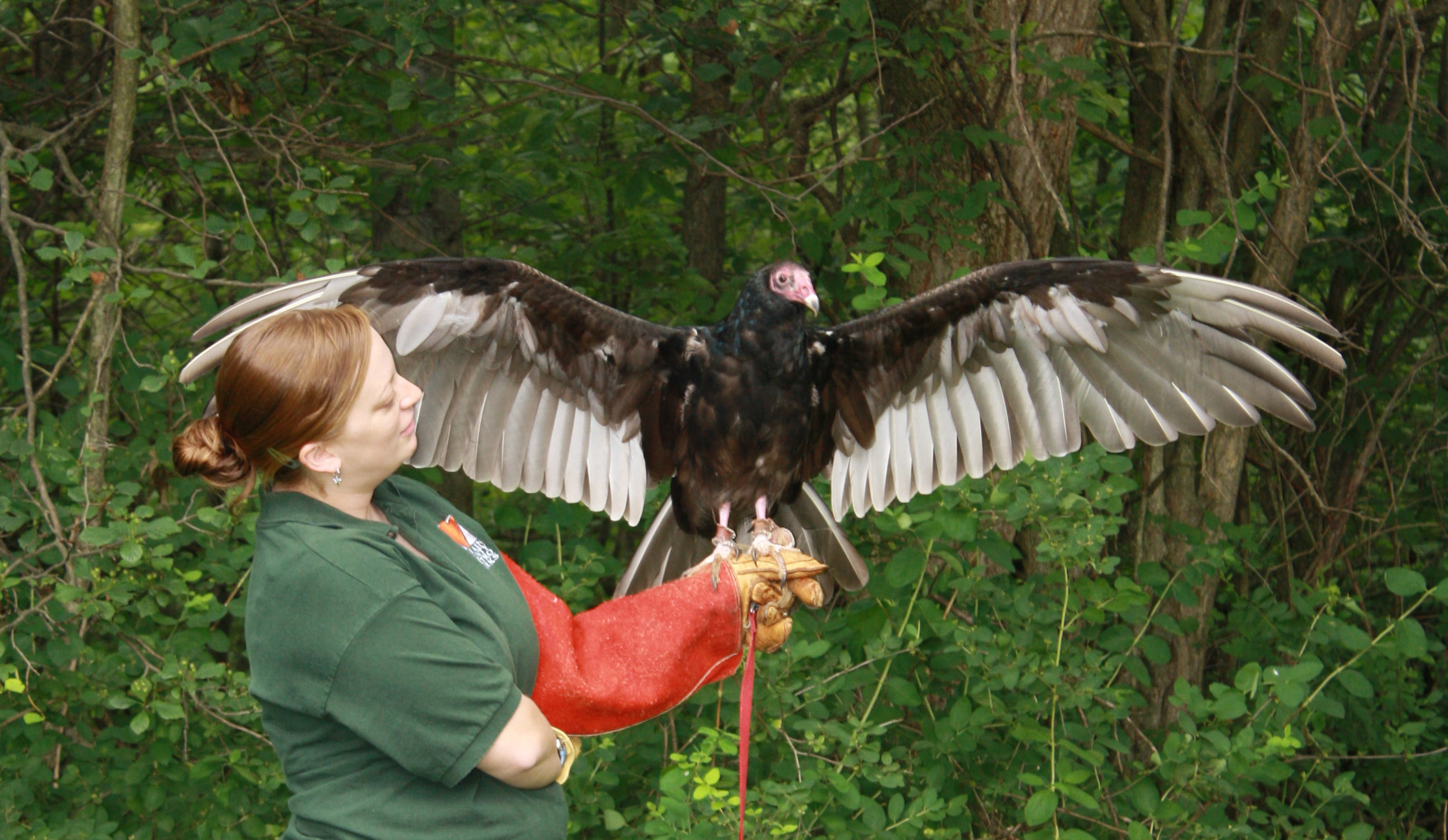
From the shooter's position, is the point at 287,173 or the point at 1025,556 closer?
the point at 287,173

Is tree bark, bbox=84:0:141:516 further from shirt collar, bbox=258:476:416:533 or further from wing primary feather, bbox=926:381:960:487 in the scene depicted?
wing primary feather, bbox=926:381:960:487

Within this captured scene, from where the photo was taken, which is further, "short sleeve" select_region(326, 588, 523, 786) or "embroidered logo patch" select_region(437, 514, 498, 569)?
"embroidered logo patch" select_region(437, 514, 498, 569)

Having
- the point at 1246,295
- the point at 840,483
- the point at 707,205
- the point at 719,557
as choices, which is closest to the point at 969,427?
the point at 840,483

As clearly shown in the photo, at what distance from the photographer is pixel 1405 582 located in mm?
2730

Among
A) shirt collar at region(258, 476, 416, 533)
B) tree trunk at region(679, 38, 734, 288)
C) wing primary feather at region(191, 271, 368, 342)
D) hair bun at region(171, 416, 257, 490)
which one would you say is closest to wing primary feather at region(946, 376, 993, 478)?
wing primary feather at region(191, 271, 368, 342)

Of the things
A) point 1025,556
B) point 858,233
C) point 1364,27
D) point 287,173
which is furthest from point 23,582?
point 1364,27

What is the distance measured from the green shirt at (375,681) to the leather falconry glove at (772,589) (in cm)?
51

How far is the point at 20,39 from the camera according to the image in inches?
133

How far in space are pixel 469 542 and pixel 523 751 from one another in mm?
342

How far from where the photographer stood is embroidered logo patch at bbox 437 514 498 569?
1542mm

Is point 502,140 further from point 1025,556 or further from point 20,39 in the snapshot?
point 1025,556

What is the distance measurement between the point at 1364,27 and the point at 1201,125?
2.51 feet

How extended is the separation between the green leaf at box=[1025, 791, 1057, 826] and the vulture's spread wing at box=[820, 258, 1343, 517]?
75 cm

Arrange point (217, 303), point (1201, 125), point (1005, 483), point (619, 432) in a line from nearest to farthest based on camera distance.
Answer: point (1005, 483) → point (619, 432) → point (217, 303) → point (1201, 125)
